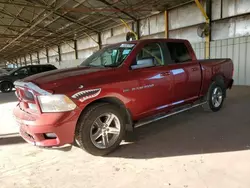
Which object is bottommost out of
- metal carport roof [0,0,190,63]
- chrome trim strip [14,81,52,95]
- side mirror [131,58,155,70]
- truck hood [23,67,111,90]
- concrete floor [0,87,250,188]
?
concrete floor [0,87,250,188]

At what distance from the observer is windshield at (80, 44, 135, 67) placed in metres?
3.39

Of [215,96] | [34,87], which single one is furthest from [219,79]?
[34,87]

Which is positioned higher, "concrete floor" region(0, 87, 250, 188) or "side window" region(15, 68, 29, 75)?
"side window" region(15, 68, 29, 75)

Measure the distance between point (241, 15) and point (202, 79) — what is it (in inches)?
235

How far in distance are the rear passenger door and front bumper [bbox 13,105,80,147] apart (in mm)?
2005

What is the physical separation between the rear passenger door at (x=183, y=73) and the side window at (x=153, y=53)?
0.22 m

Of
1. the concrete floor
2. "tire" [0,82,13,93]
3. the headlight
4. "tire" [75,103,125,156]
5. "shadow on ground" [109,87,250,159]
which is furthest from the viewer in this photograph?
"tire" [0,82,13,93]

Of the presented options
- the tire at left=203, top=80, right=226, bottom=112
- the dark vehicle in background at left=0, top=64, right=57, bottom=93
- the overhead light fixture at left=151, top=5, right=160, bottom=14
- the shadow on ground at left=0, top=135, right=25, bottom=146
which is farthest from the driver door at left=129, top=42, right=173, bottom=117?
the dark vehicle in background at left=0, top=64, right=57, bottom=93

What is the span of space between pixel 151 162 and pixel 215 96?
297cm

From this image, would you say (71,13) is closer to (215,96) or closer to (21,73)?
(21,73)

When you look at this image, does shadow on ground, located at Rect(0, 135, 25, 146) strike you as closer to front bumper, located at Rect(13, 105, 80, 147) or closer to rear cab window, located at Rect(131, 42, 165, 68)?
front bumper, located at Rect(13, 105, 80, 147)

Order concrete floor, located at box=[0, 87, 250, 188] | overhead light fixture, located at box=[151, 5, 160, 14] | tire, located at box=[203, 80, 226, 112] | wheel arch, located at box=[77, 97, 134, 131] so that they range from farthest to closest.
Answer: overhead light fixture, located at box=[151, 5, 160, 14] → tire, located at box=[203, 80, 226, 112] → wheel arch, located at box=[77, 97, 134, 131] → concrete floor, located at box=[0, 87, 250, 188]

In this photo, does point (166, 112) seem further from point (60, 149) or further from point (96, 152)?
point (60, 149)

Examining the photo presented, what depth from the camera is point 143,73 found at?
3.36 meters
